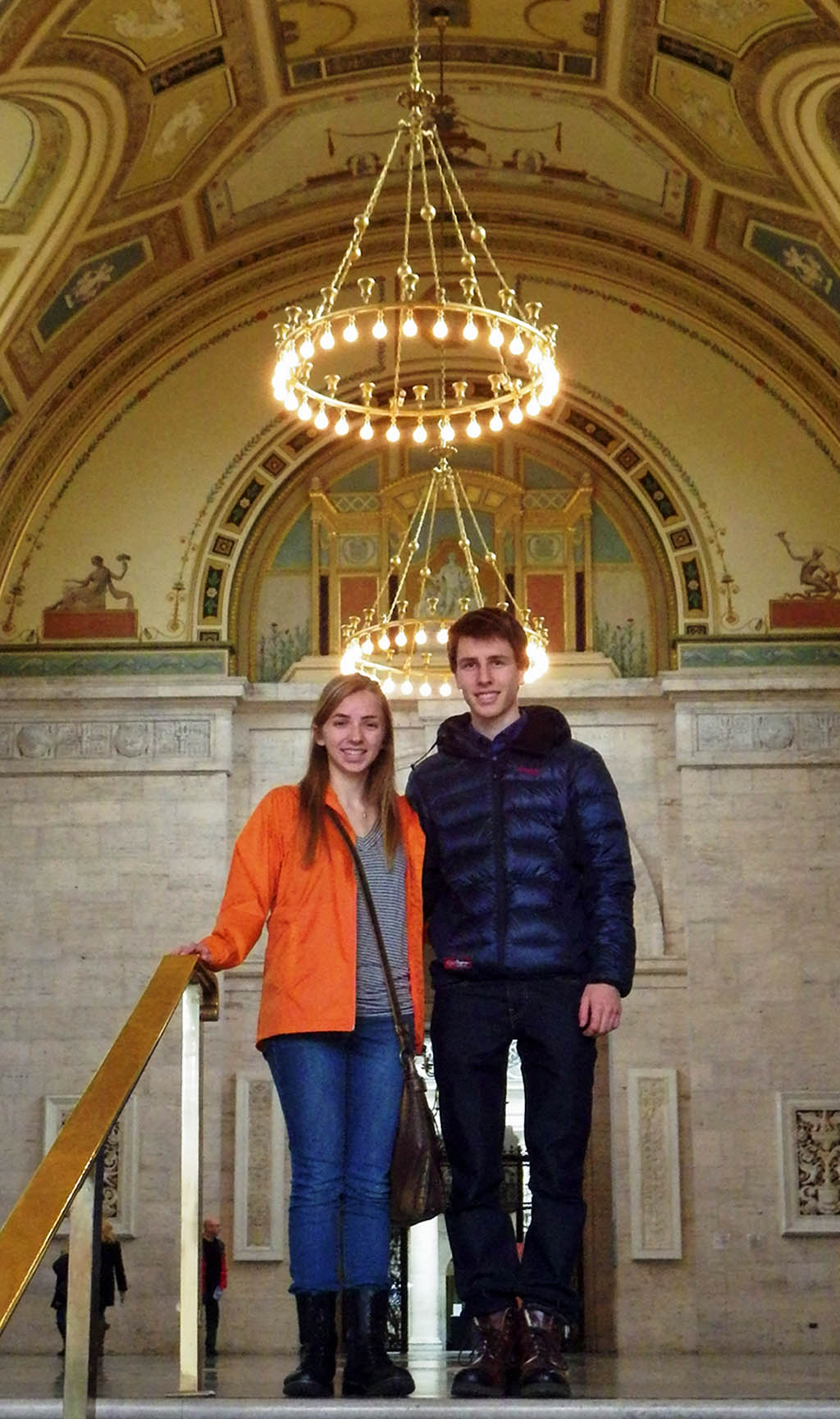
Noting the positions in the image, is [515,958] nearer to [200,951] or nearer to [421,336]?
[200,951]

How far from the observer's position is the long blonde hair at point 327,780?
5082 mm

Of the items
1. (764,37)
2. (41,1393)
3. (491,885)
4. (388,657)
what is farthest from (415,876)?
(388,657)

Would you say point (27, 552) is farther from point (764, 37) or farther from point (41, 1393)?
point (41, 1393)

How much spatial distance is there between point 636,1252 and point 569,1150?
1125 cm

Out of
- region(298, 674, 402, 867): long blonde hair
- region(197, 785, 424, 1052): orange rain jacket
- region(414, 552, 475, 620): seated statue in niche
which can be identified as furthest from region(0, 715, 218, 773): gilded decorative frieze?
region(197, 785, 424, 1052): orange rain jacket

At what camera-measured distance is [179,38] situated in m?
13.5

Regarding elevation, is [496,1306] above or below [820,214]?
below

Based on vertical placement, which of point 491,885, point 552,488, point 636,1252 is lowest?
point 636,1252

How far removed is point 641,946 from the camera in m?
16.5

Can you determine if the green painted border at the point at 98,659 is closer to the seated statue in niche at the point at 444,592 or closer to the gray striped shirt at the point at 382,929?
the seated statue in niche at the point at 444,592

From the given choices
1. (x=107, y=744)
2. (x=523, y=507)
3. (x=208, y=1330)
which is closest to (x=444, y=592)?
(x=523, y=507)

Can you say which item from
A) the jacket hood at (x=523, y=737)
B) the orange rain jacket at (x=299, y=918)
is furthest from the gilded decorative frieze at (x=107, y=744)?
the orange rain jacket at (x=299, y=918)

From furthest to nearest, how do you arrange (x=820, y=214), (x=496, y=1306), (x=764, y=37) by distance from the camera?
(x=820, y=214), (x=764, y=37), (x=496, y=1306)

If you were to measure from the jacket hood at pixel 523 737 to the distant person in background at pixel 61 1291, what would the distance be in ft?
5.53
